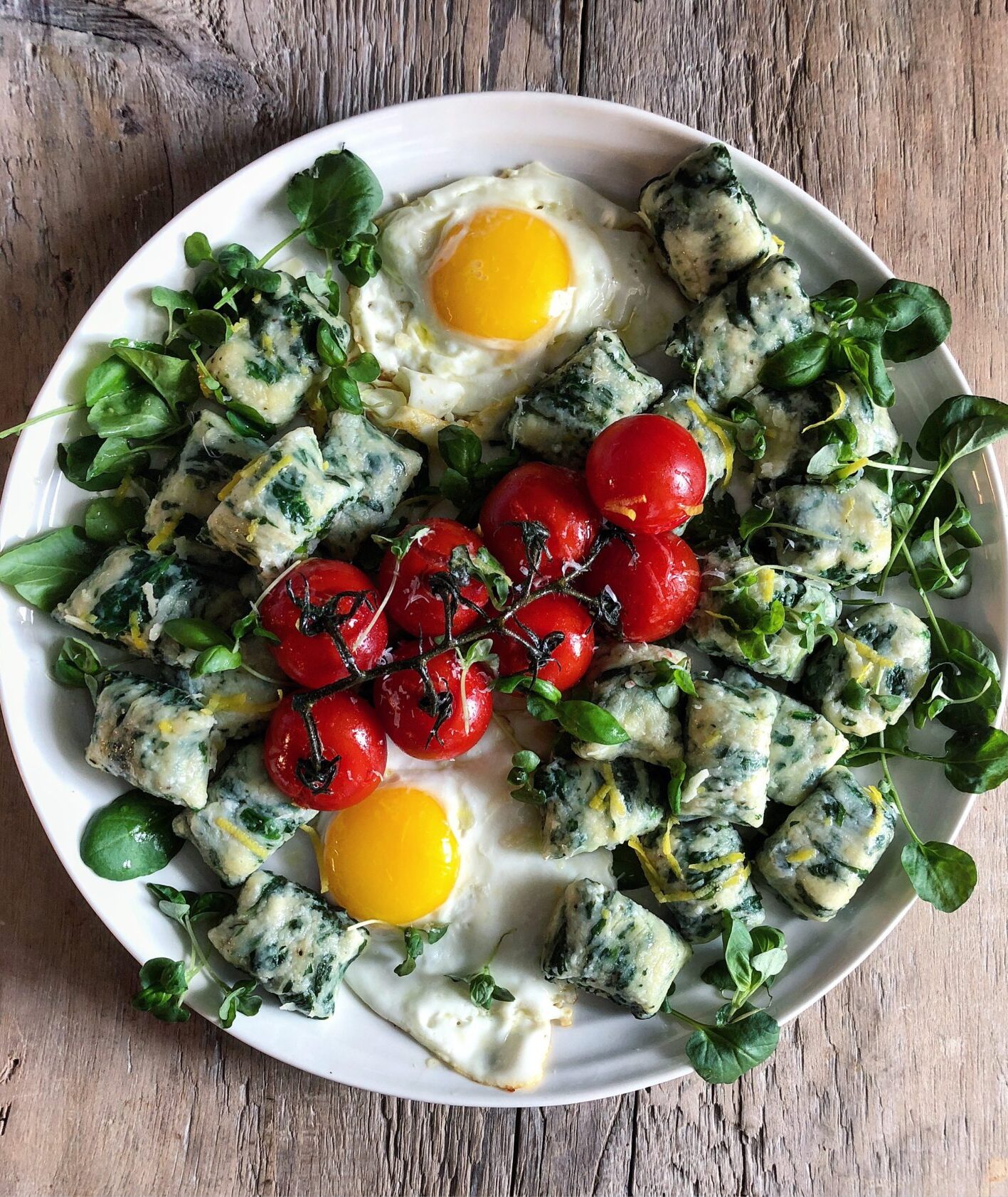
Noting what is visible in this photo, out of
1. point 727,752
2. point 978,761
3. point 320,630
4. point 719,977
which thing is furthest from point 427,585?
point 978,761

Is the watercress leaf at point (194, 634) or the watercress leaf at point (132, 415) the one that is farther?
the watercress leaf at point (132, 415)

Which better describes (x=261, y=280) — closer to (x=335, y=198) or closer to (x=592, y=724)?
(x=335, y=198)

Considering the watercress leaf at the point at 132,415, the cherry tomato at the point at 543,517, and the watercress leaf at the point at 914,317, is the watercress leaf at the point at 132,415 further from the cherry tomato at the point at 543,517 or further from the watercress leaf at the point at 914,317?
the watercress leaf at the point at 914,317

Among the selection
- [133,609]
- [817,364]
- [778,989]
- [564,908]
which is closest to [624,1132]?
[778,989]

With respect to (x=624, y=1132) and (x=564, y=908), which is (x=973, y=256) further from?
(x=624, y=1132)

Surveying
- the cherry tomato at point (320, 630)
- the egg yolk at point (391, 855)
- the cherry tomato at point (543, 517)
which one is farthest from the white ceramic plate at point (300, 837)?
the cherry tomato at point (543, 517)

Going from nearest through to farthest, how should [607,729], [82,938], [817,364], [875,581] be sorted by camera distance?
[607,729], [817,364], [875,581], [82,938]
